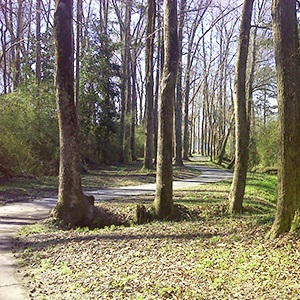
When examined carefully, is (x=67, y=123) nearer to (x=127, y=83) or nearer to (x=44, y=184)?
(x=44, y=184)

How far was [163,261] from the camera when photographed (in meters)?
5.67

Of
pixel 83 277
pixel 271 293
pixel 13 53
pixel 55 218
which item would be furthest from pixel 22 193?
pixel 13 53

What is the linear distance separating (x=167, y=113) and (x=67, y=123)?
2.57 metres

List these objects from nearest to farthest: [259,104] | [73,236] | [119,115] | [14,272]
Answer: [14,272] < [73,236] < [119,115] < [259,104]

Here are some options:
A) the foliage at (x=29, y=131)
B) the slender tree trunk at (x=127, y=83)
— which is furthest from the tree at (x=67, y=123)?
the slender tree trunk at (x=127, y=83)

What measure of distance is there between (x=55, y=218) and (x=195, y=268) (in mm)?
4693

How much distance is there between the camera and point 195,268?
521 cm

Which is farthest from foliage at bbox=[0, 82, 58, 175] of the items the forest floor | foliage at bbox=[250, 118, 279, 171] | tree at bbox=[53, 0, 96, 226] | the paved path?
foliage at bbox=[250, 118, 279, 171]

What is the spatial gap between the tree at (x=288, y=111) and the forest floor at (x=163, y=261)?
21.2 inches

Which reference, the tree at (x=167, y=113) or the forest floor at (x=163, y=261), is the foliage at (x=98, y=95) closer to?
the tree at (x=167, y=113)

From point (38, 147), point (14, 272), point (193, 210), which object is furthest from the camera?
point (38, 147)

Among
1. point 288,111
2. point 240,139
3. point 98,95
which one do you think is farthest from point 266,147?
point 288,111

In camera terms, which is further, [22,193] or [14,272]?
[22,193]

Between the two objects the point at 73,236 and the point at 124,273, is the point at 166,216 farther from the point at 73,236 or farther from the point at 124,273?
the point at 124,273
